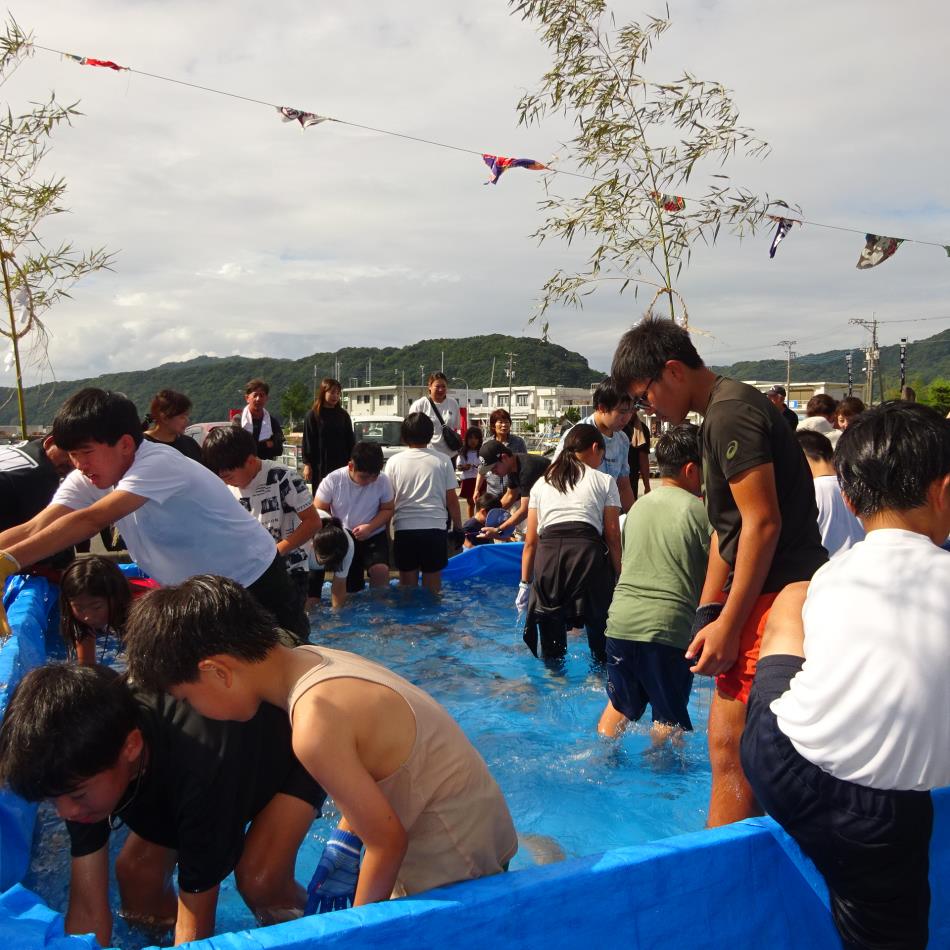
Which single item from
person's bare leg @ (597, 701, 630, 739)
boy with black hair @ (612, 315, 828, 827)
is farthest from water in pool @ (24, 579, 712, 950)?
boy with black hair @ (612, 315, 828, 827)

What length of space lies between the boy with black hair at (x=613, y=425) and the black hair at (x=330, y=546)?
1.90m

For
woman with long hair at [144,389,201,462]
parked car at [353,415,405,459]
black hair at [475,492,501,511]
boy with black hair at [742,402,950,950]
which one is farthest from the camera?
parked car at [353,415,405,459]

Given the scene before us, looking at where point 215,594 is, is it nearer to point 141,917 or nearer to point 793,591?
point 141,917

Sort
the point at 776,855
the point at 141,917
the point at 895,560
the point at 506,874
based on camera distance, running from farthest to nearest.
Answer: the point at 141,917, the point at 776,855, the point at 506,874, the point at 895,560

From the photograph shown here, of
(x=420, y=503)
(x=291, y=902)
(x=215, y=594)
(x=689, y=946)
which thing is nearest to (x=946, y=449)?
(x=689, y=946)

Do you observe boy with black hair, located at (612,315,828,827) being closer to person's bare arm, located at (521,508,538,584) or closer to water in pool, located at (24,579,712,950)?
water in pool, located at (24,579,712,950)

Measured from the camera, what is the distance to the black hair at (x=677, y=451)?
3906 millimetres

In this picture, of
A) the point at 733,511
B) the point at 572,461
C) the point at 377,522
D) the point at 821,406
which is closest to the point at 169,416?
the point at 377,522

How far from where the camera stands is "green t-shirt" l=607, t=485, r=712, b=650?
3.77m

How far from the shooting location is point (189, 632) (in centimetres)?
195

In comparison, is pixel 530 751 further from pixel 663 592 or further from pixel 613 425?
pixel 613 425

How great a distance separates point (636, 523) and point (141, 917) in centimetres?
246

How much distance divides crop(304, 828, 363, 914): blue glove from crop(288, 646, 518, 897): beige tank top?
119 mm

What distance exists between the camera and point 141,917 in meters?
2.64
